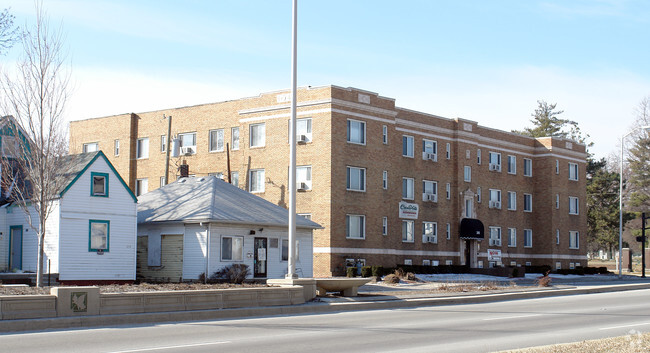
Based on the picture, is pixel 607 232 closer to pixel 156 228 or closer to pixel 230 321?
pixel 156 228

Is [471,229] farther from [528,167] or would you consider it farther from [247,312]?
[247,312]

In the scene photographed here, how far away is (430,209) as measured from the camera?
5138 cm

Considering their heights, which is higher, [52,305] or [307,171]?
[307,171]

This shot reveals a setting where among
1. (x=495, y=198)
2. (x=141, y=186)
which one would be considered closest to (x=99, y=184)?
(x=141, y=186)

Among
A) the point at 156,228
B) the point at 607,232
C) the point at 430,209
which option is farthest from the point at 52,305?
the point at 607,232

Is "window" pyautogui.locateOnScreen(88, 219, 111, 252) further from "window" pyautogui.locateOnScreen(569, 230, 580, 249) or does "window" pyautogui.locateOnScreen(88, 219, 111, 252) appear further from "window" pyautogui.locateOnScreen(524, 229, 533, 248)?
"window" pyautogui.locateOnScreen(569, 230, 580, 249)

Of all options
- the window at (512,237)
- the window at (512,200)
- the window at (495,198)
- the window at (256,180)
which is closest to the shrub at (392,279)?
the window at (256,180)

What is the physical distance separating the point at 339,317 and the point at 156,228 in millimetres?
17311

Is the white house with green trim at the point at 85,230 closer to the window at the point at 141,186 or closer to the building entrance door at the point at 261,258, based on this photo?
the building entrance door at the point at 261,258

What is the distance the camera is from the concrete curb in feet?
57.3

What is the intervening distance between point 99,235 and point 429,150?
83.7 feet

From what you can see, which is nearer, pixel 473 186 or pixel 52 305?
pixel 52 305

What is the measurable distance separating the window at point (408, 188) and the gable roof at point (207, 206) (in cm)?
1255

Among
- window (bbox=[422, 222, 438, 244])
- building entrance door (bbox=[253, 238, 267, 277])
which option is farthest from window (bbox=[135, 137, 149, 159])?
building entrance door (bbox=[253, 238, 267, 277])
